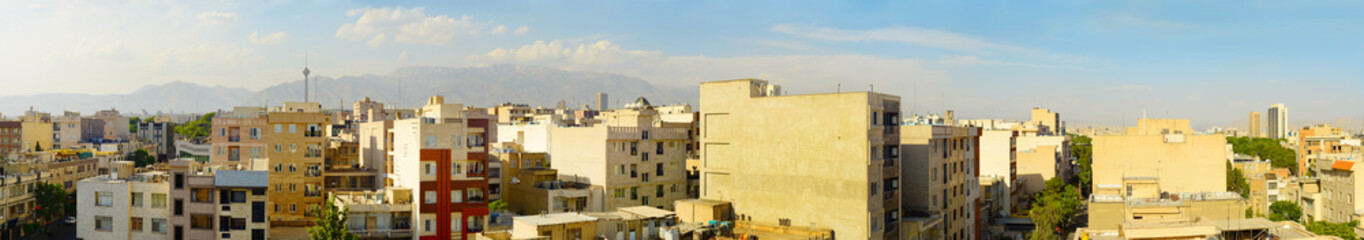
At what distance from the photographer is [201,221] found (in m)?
48.3

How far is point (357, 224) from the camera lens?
152 ft

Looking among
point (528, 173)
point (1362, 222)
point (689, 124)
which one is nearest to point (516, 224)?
point (528, 173)

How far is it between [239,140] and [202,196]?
A: 40.2 ft

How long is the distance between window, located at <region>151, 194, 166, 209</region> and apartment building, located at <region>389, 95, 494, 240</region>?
43.8 ft

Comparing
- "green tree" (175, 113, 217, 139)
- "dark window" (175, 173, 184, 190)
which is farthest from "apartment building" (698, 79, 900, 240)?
"green tree" (175, 113, 217, 139)

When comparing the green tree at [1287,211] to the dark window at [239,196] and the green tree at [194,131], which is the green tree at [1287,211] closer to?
the dark window at [239,196]

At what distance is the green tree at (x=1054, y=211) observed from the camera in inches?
2427

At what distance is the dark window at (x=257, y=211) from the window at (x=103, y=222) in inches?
323

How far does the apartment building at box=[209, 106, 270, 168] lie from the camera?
5872 centimetres

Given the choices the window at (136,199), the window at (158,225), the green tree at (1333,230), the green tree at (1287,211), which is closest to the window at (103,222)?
the window at (136,199)

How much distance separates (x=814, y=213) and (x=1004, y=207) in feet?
142

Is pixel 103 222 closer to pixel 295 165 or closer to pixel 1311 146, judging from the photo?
pixel 295 165

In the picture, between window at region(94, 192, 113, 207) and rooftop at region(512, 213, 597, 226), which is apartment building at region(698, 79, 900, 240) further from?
window at region(94, 192, 113, 207)

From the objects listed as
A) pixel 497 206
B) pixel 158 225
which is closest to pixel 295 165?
pixel 158 225
